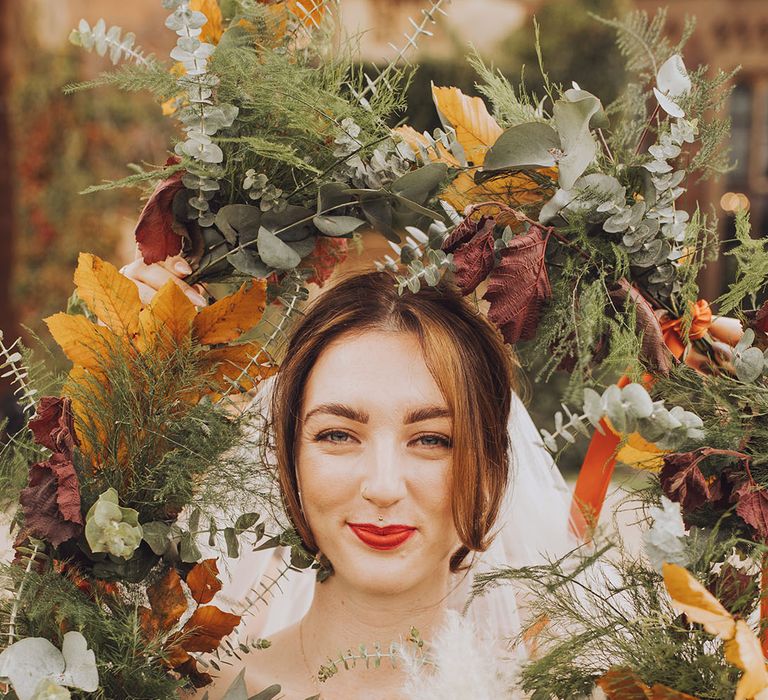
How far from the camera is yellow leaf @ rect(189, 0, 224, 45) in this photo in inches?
64.7

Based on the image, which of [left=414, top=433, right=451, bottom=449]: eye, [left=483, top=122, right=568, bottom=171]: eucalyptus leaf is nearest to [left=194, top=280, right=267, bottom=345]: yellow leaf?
[left=414, top=433, right=451, bottom=449]: eye

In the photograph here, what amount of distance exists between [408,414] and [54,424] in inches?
21.4

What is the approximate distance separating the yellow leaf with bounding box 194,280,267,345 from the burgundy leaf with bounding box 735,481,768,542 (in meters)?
0.77

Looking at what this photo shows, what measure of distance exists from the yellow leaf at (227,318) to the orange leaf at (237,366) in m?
0.03

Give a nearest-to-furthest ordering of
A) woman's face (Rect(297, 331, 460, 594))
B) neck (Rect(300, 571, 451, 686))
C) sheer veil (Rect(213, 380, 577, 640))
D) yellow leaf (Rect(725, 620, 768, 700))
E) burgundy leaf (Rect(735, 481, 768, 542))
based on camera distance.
A: yellow leaf (Rect(725, 620, 768, 700)), burgundy leaf (Rect(735, 481, 768, 542)), woman's face (Rect(297, 331, 460, 594)), neck (Rect(300, 571, 451, 686)), sheer veil (Rect(213, 380, 577, 640))

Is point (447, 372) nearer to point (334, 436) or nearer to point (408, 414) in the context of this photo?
point (408, 414)

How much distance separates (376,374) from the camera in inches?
65.7

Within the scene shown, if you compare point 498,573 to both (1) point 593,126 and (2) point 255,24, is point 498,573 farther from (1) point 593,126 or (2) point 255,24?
(2) point 255,24

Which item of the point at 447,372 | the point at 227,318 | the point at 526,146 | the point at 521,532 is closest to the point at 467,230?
the point at 526,146

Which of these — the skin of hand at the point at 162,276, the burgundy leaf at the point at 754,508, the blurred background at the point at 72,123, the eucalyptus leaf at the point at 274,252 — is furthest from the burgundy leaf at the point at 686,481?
the blurred background at the point at 72,123

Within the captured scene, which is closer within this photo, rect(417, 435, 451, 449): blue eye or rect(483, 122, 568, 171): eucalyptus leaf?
rect(483, 122, 568, 171): eucalyptus leaf

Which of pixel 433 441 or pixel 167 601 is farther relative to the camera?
pixel 433 441

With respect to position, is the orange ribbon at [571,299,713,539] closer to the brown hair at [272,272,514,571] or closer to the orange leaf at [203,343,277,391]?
the brown hair at [272,272,514,571]

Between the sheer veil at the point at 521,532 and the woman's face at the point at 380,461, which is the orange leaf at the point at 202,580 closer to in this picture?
the woman's face at the point at 380,461
